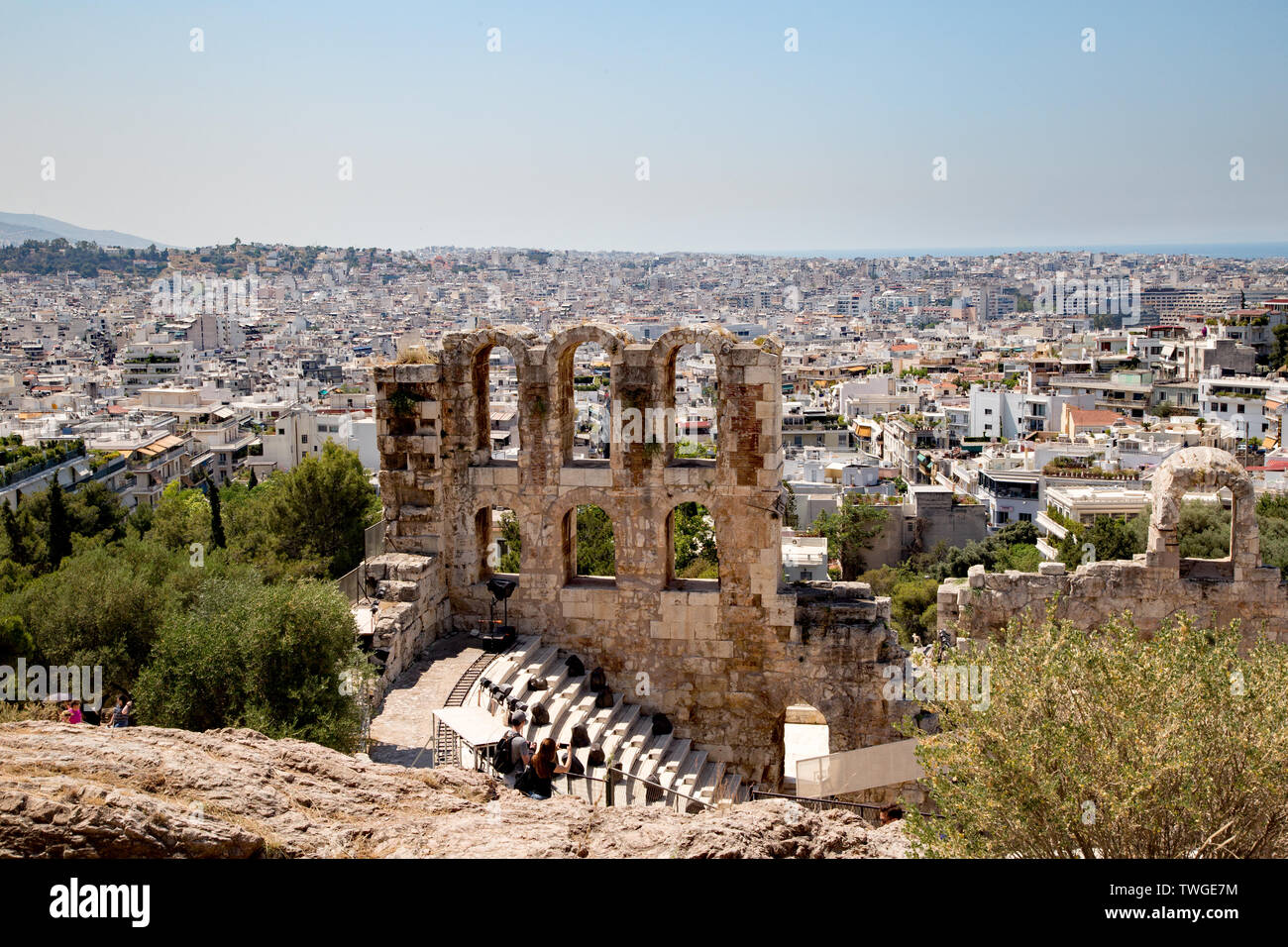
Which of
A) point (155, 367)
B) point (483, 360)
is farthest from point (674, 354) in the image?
point (155, 367)

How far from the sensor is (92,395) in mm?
128625

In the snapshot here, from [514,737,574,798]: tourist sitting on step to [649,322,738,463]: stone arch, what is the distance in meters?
5.17

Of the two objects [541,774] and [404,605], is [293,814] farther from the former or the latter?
[404,605]

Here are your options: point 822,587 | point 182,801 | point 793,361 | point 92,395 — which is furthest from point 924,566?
point 793,361

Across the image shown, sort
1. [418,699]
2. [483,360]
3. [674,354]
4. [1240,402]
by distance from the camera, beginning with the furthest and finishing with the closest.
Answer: [1240,402]
[483,360]
[674,354]
[418,699]

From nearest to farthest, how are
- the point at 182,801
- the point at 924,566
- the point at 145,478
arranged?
the point at 182,801 → the point at 924,566 → the point at 145,478

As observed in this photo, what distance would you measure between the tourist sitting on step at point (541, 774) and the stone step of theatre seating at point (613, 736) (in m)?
0.71

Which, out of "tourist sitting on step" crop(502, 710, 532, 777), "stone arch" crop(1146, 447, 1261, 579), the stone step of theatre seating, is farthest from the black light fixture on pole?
"stone arch" crop(1146, 447, 1261, 579)

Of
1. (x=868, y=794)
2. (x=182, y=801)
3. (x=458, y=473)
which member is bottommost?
(x=868, y=794)

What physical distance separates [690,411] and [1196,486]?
78.2 meters

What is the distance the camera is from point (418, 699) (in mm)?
14656
